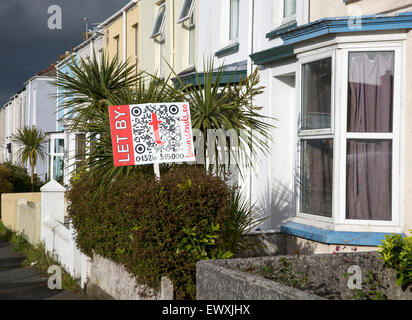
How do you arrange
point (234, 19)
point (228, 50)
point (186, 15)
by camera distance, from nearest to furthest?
1. point (228, 50)
2. point (234, 19)
3. point (186, 15)

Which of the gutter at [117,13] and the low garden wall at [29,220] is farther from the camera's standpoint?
the gutter at [117,13]

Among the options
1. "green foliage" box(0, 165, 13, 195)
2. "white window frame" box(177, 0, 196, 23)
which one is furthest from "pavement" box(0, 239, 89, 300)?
"green foliage" box(0, 165, 13, 195)

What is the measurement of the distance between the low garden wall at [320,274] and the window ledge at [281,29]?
4.17 metres

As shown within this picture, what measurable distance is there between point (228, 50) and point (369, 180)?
15.5 ft

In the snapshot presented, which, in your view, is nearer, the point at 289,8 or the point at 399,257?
the point at 399,257

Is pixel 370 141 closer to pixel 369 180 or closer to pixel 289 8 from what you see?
pixel 369 180

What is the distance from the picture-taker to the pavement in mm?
8656

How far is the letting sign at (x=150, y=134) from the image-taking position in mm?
6336

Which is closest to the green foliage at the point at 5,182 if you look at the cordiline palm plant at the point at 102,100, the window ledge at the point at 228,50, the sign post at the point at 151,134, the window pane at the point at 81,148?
the window pane at the point at 81,148

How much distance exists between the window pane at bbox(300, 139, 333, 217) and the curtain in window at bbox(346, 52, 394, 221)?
31 cm

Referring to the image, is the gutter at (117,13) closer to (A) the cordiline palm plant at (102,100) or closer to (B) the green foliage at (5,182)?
(B) the green foliage at (5,182)

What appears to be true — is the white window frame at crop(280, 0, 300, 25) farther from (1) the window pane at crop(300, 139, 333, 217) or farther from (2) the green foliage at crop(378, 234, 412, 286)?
(2) the green foliage at crop(378, 234, 412, 286)

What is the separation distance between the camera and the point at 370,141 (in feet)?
21.1

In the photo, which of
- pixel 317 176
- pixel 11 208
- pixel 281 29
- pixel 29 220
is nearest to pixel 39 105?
pixel 11 208
